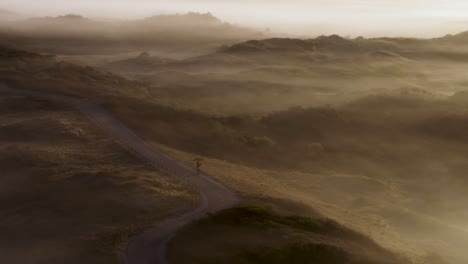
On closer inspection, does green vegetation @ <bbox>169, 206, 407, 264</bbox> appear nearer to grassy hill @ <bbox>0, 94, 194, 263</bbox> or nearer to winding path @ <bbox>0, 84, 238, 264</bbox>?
winding path @ <bbox>0, 84, 238, 264</bbox>

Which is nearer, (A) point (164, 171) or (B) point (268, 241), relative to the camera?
(B) point (268, 241)

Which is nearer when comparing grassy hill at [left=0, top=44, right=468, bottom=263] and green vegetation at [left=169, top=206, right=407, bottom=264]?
green vegetation at [left=169, top=206, right=407, bottom=264]

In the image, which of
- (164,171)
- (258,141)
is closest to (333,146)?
(258,141)

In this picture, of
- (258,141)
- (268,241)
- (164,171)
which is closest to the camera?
(268,241)

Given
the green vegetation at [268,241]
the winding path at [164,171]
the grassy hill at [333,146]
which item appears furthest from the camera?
the grassy hill at [333,146]

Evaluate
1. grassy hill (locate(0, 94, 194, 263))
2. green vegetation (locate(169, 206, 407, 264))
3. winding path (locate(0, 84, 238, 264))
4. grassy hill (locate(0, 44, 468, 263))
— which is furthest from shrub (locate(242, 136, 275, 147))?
green vegetation (locate(169, 206, 407, 264))

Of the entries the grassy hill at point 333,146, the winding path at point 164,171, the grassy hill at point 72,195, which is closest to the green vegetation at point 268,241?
the winding path at point 164,171

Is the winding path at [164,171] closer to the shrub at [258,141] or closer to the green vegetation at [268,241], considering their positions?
the green vegetation at [268,241]

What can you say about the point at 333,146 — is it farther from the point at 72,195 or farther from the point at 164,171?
the point at 72,195

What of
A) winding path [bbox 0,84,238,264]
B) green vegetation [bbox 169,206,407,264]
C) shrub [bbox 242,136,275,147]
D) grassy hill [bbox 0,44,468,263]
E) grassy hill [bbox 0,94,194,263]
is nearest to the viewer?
winding path [bbox 0,84,238,264]
